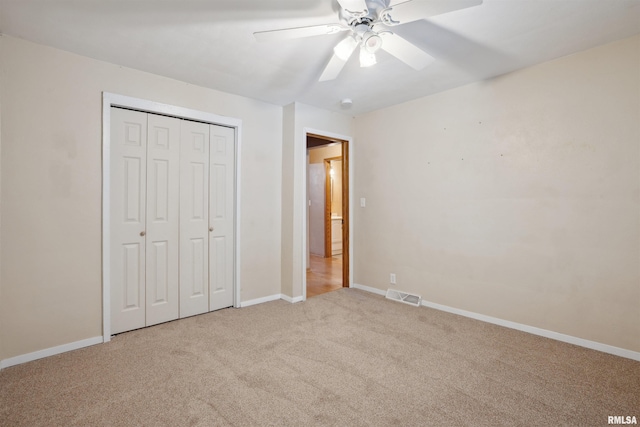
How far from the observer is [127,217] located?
9.41 ft

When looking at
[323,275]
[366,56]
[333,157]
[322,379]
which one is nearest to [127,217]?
[322,379]

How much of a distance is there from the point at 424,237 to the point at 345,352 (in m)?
1.73

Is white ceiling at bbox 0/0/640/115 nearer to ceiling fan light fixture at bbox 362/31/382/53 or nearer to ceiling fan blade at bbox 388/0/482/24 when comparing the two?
ceiling fan light fixture at bbox 362/31/382/53

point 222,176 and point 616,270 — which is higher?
point 222,176

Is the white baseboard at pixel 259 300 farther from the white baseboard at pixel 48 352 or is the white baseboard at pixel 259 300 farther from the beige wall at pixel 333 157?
the beige wall at pixel 333 157

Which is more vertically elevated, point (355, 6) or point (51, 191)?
point (355, 6)

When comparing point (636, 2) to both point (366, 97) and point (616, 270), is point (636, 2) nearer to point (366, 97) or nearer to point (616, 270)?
point (616, 270)

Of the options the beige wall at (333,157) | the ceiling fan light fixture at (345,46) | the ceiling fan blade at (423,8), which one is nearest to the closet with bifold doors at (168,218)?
the ceiling fan light fixture at (345,46)

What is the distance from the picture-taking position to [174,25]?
2.14 m

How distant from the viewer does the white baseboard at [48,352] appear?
7.50ft

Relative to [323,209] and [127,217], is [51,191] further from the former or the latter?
[323,209]

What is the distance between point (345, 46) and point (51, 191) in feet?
8.07

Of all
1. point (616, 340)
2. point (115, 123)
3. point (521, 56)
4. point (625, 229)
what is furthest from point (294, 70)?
point (616, 340)

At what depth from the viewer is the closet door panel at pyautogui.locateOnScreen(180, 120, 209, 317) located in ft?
10.5
